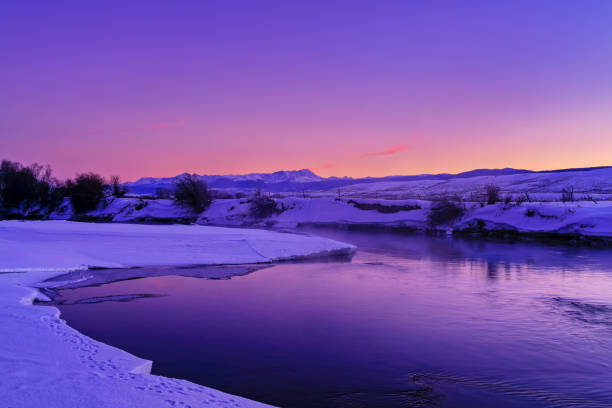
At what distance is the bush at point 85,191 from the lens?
48250 millimetres

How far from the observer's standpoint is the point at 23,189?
47.0 m

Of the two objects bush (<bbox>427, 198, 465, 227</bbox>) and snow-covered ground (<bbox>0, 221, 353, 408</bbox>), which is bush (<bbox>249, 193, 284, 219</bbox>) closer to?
bush (<bbox>427, 198, 465, 227</bbox>)

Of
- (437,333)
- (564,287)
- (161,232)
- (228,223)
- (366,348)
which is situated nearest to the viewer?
(366,348)

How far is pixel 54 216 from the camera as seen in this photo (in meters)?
46.7

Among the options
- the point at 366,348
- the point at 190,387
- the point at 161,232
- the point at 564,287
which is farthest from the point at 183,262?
the point at 564,287

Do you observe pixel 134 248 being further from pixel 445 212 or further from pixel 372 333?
pixel 445 212

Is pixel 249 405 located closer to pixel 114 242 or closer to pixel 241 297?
pixel 241 297

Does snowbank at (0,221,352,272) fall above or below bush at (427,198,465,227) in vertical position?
below

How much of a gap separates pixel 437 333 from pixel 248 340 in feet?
12.1

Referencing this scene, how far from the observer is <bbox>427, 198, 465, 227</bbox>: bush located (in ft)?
114

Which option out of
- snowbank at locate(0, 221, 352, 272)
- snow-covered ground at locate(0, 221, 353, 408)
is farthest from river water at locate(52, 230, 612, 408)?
snowbank at locate(0, 221, 352, 272)

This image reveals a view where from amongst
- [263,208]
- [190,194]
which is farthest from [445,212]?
[190,194]

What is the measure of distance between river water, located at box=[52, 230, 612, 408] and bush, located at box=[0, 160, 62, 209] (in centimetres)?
4125

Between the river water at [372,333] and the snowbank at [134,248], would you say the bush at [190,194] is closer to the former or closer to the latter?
the snowbank at [134,248]
